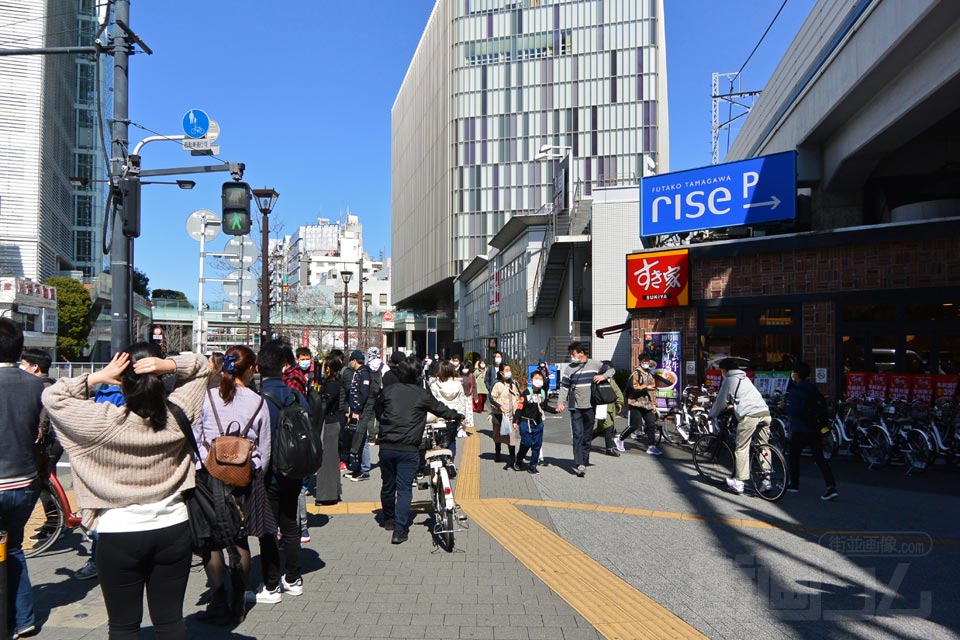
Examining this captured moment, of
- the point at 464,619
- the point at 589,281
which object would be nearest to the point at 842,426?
the point at 464,619

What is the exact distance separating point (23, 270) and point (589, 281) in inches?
1114

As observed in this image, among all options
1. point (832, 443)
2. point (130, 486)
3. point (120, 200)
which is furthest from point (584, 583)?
point (832, 443)

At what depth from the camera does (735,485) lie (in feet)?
29.8

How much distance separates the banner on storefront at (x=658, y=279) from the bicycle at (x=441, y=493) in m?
11.4

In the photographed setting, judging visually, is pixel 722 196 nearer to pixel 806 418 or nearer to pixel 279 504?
pixel 806 418

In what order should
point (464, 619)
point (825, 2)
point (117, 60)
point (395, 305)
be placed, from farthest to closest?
point (395, 305) < point (825, 2) < point (117, 60) < point (464, 619)

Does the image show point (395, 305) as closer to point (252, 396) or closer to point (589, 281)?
point (589, 281)

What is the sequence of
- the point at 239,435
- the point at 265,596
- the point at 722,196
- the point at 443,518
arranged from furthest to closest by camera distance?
the point at 722,196, the point at 443,518, the point at 265,596, the point at 239,435

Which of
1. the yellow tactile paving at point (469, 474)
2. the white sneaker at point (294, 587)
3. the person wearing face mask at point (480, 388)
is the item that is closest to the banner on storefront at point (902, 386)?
the yellow tactile paving at point (469, 474)

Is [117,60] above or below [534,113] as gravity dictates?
below

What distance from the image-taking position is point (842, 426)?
38.9ft

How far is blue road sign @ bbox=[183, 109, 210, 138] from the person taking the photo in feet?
32.4

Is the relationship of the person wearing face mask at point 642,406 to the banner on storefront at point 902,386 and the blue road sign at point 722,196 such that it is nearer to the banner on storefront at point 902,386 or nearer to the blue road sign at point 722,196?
the banner on storefront at point 902,386

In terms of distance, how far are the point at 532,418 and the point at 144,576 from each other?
777 cm
